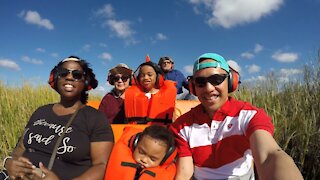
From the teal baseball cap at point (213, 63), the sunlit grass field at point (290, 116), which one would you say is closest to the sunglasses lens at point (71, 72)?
the teal baseball cap at point (213, 63)

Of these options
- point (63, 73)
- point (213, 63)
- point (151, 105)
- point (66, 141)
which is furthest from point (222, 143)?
point (151, 105)

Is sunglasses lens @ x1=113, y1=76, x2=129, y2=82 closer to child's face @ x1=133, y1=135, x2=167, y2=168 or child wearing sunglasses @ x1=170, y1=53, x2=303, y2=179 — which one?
child's face @ x1=133, y1=135, x2=167, y2=168

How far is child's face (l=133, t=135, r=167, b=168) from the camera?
3133 millimetres

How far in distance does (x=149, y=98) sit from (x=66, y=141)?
2.30 meters

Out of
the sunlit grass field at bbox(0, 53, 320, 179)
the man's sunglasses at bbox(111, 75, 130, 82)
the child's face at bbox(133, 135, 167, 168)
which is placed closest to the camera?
the child's face at bbox(133, 135, 167, 168)

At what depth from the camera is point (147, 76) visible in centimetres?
521

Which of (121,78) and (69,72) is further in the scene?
(121,78)

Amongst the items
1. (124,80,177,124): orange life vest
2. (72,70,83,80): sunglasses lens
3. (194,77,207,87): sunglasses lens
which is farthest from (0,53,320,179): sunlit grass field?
(72,70,83,80): sunglasses lens

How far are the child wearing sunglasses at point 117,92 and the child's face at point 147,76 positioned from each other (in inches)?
19.1

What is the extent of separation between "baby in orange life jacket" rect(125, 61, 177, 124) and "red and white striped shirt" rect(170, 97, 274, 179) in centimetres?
192

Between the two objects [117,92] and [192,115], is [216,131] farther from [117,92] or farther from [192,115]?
[117,92]

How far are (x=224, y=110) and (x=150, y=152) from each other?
0.86 meters

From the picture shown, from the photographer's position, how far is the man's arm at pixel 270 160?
5.34 feet

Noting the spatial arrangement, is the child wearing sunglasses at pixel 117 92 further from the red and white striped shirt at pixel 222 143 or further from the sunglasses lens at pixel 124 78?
the red and white striped shirt at pixel 222 143
